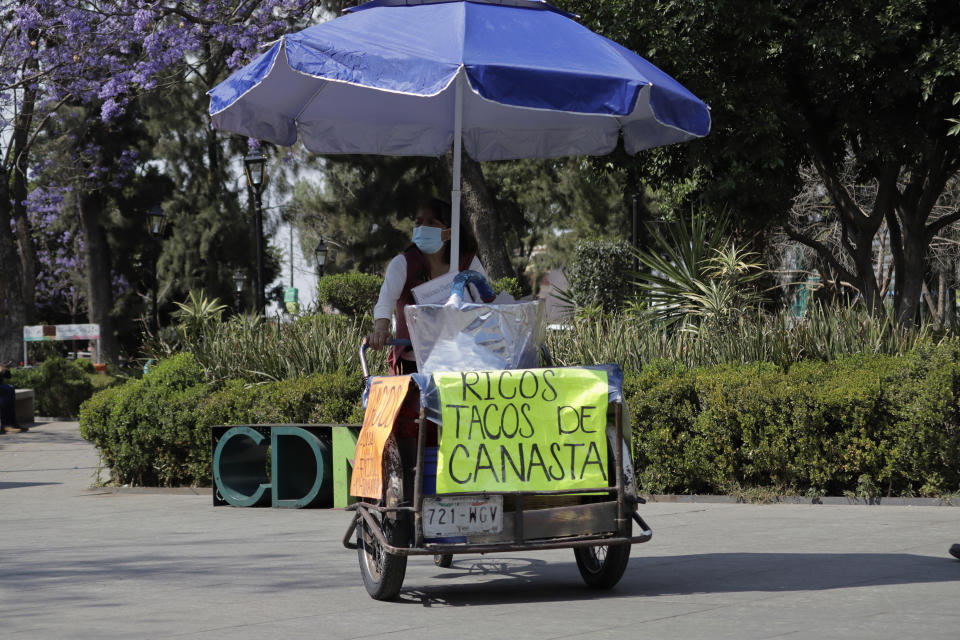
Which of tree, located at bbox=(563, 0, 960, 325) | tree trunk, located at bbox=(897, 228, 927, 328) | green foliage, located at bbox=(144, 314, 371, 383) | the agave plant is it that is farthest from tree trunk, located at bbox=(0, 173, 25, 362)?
tree trunk, located at bbox=(897, 228, 927, 328)

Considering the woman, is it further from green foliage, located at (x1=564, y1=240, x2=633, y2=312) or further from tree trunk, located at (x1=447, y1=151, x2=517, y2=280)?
green foliage, located at (x1=564, y1=240, x2=633, y2=312)

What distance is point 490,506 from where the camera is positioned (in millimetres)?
5625

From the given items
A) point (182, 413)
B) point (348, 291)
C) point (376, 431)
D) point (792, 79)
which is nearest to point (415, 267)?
point (376, 431)

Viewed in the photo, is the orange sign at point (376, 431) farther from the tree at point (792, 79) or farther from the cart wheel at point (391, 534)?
the tree at point (792, 79)

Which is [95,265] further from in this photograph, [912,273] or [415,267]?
[415,267]

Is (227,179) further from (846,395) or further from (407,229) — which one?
(846,395)

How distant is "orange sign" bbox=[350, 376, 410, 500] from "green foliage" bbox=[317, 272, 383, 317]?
19359 mm

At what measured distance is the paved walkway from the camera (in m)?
5.07

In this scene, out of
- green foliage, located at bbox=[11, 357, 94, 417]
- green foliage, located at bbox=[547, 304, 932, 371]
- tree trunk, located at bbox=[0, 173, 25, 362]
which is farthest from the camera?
tree trunk, located at bbox=[0, 173, 25, 362]

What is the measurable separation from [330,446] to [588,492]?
4.83m

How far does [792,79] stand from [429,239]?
12.5 meters

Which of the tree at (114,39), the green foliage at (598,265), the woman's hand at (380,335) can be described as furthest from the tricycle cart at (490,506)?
the green foliage at (598,265)

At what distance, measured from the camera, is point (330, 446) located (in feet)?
33.4


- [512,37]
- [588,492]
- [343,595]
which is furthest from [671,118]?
[343,595]
